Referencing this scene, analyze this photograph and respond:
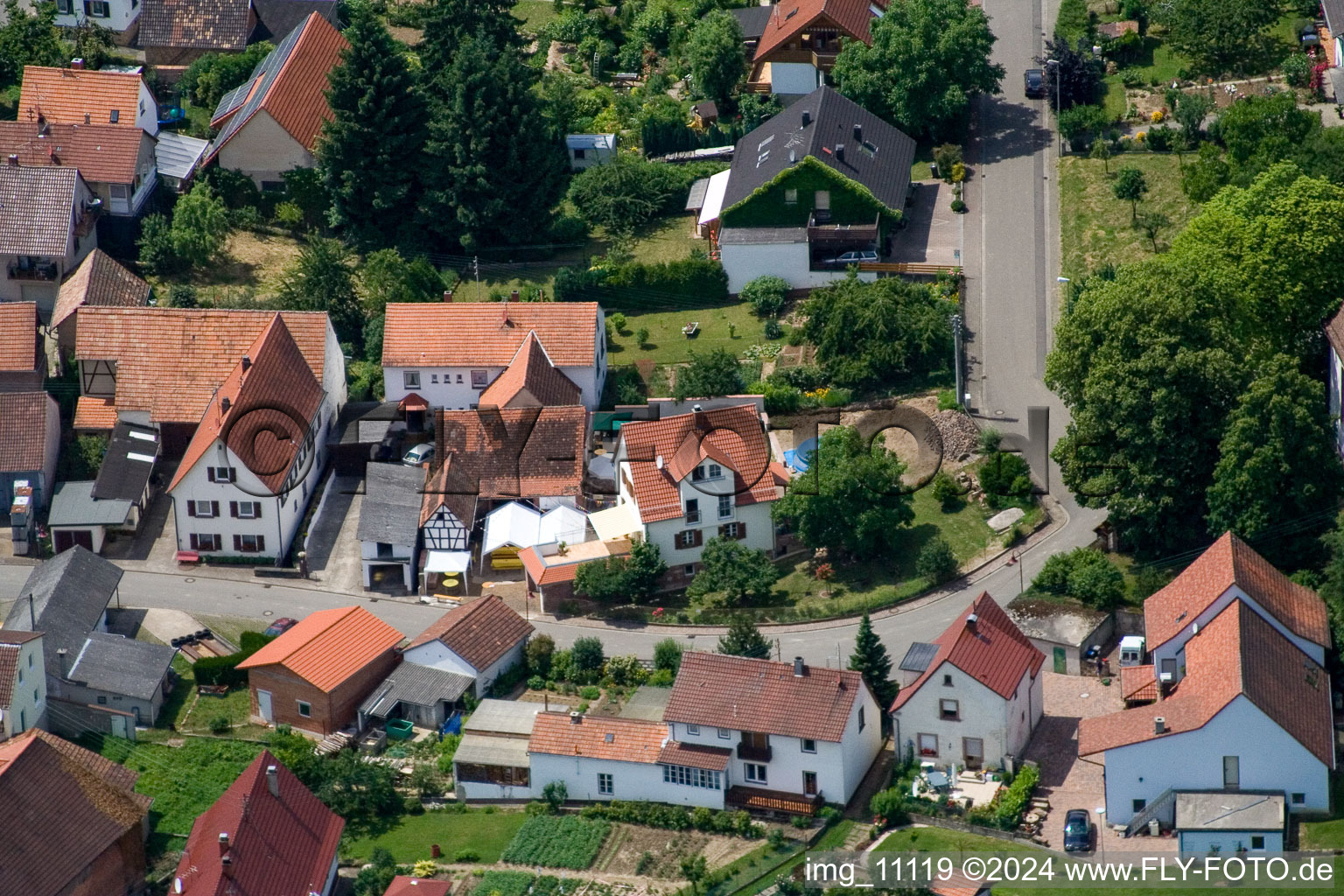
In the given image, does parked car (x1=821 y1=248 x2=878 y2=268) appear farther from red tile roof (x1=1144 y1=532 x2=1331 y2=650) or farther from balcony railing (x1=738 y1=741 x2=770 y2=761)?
balcony railing (x1=738 y1=741 x2=770 y2=761)

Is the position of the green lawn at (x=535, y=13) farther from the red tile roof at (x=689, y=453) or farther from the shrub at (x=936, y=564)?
the shrub at (x=936, y=564)

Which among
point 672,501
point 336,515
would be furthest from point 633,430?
point 336,515

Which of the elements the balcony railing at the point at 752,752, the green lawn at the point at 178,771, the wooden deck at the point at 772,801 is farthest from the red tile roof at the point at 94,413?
the wooden deck at the point at 772,801

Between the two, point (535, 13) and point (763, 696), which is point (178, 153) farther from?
point (763, 696)

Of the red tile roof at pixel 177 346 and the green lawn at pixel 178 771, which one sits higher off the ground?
the red tile roof at pixel 177 346

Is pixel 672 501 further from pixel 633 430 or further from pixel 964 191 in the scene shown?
pixel 964 191
